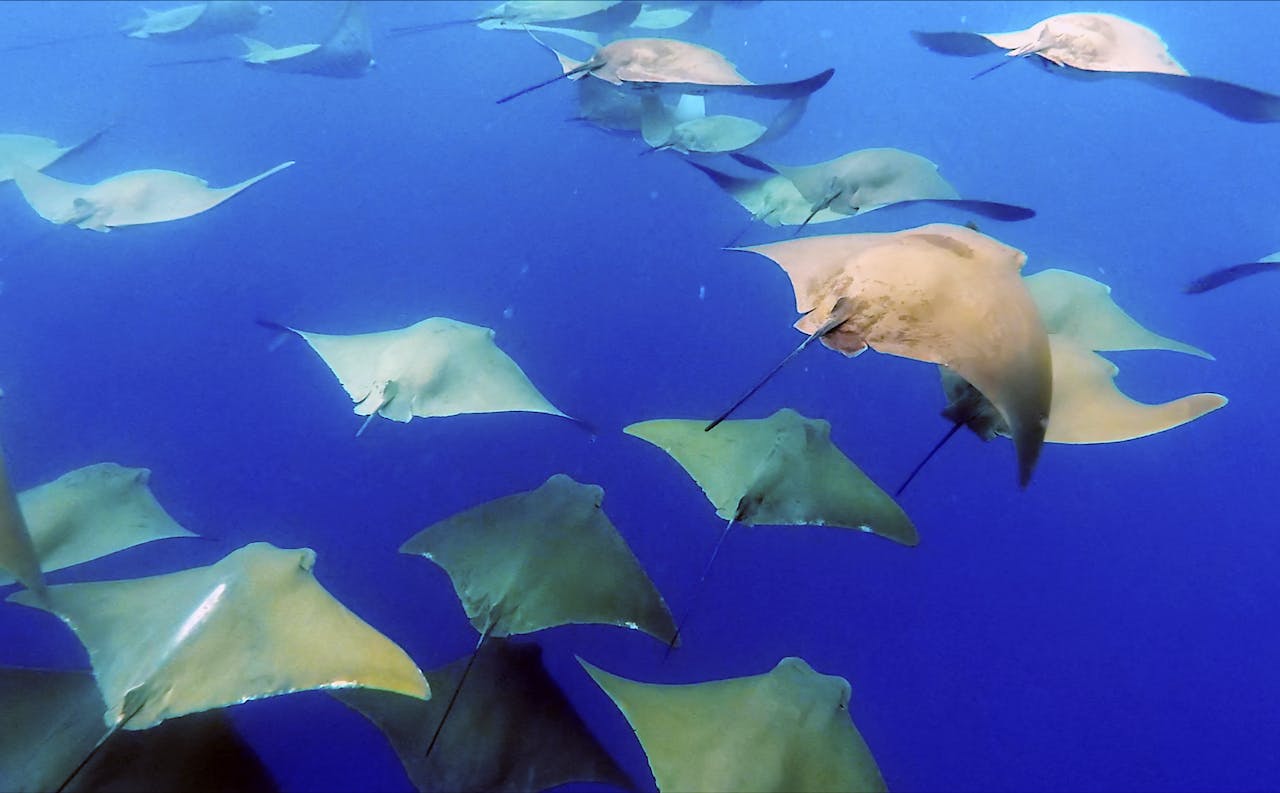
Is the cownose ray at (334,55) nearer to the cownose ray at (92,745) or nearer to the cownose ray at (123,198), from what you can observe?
the cownose ray at (123,198)

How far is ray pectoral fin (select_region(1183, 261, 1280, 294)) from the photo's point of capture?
292 centimetres

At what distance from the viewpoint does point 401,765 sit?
1.79 meters

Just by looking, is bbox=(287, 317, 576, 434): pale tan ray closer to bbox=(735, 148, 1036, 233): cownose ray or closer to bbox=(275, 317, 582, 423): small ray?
bbox=(275, 317, 582, 423): small ray

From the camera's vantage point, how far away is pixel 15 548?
1614mm

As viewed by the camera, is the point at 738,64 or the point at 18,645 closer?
the point at 18,645

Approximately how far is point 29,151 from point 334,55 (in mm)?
1760

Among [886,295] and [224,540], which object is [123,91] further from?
[886,295]

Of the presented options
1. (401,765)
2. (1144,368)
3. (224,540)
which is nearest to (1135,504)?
(1144,368)

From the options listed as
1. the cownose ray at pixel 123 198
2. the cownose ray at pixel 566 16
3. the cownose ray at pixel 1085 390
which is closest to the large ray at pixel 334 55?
the cownose ray at pixel 566 16

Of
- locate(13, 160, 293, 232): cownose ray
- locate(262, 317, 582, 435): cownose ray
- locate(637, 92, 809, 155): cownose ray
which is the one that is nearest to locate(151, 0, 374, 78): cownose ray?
locate(13, 160, 293, 232): cownose ray

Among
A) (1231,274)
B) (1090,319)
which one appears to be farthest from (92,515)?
(1231,274)

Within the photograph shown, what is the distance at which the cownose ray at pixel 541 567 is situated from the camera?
1.79m

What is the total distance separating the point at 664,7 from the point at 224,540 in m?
4.99

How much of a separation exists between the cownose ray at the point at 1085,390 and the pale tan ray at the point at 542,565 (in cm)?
110
